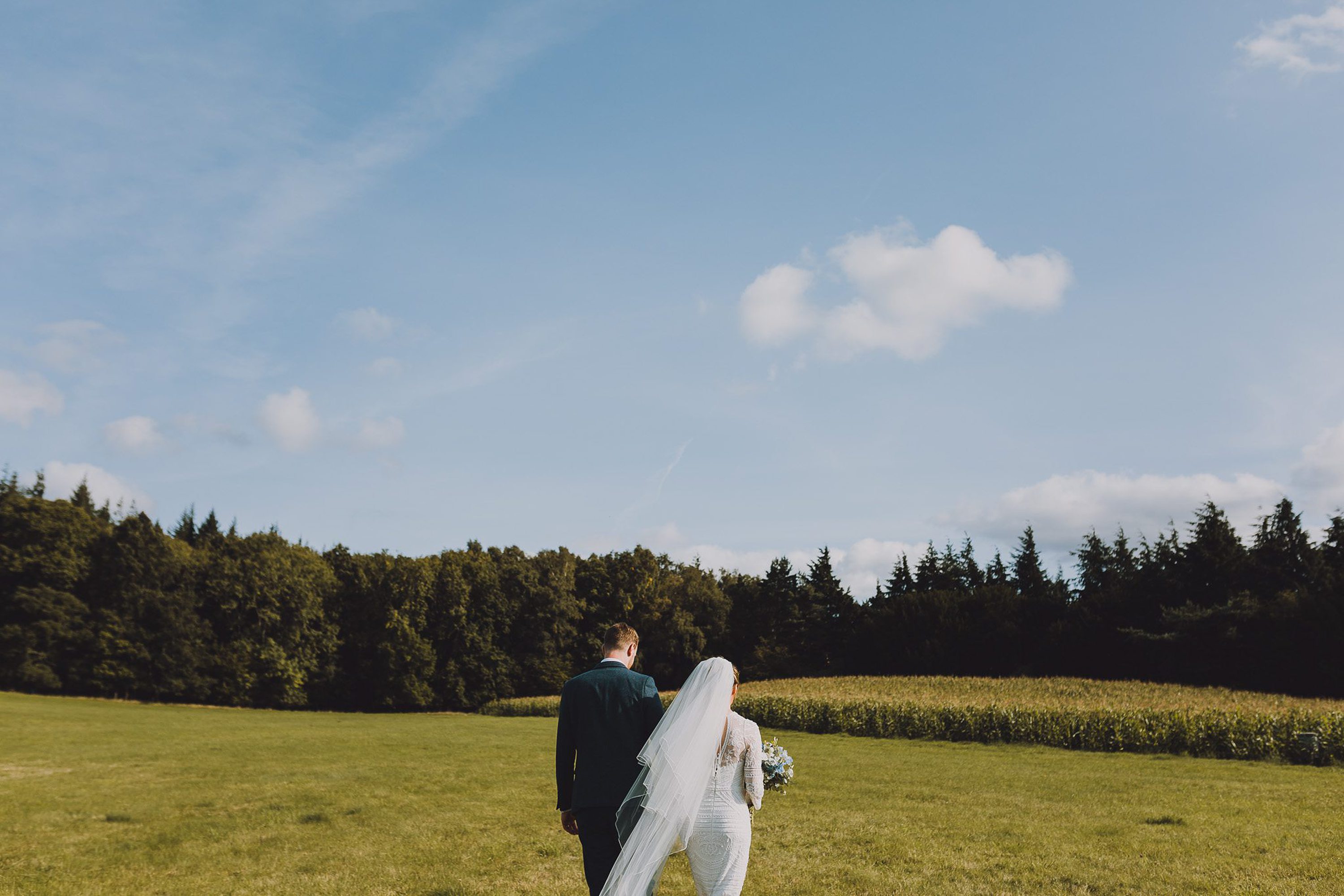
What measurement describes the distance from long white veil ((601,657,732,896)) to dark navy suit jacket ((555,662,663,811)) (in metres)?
0.10

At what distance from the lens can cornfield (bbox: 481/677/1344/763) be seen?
25.0 meters

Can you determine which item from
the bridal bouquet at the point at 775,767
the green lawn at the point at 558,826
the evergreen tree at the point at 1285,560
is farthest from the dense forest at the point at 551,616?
the bridal bouquet at the point at 775,767

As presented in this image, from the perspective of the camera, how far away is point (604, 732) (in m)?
5.62

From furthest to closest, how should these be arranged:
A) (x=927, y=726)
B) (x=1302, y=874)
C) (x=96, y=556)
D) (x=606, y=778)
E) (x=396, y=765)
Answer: (x=96, y=556) < (x=927, y=726) < (x=396, y=765) < (x=1302, y=874) < (x=606, y=778)

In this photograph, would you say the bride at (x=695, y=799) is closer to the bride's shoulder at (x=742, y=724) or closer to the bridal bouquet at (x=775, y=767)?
the bride's shoulder at (x=742, y=724)

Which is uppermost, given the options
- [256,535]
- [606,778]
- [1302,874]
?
[256,535]

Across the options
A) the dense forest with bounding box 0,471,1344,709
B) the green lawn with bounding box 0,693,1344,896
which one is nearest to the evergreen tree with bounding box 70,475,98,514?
the dense forest with bounding box 0,471,1344,709

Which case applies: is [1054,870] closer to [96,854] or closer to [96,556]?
[96,854]

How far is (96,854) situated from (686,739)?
33.9ft

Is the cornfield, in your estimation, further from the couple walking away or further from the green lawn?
the couple walking away

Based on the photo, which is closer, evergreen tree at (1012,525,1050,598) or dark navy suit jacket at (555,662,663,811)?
dark navy suit jacket at (555,662,663,811)

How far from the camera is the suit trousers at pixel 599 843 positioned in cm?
Result: 554

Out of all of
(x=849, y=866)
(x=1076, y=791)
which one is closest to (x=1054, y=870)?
(x=849, y=866)

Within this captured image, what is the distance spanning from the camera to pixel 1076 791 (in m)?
17.1
